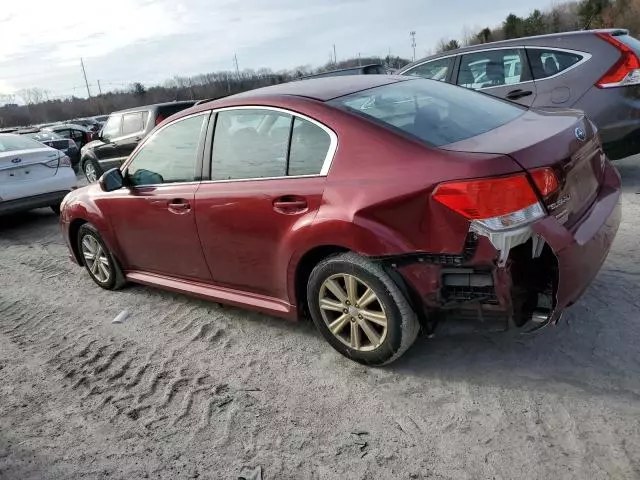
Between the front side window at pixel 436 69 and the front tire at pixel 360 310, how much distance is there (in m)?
4.66

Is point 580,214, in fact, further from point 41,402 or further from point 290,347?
point 41,402

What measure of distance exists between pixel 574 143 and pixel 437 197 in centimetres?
90

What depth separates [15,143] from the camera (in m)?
9.05

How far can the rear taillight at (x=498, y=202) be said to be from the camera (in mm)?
2578

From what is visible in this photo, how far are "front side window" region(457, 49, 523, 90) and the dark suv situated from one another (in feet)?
20.5

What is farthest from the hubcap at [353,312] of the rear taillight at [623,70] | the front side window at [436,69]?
the front side window at [436,69]

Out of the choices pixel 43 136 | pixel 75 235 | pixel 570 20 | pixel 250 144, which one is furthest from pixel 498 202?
pixel 570 20

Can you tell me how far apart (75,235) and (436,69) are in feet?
15.9

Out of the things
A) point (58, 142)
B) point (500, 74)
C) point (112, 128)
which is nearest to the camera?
point (500, 74)

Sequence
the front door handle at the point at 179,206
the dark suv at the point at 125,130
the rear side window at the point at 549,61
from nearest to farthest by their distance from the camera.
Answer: the front door handle at the point at 179,206
the rear side window at the point at 549,61
the dark suv at the point at 125,130

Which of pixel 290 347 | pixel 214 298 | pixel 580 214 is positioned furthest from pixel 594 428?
pixel 214 298

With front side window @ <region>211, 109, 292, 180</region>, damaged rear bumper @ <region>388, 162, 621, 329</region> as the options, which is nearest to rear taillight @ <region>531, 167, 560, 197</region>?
damaged rear bumper @ <region>388, 162, 621, 329</region>

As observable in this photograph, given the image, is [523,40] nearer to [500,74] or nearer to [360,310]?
[500,74]

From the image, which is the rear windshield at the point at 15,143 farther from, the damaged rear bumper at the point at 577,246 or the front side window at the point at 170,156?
the damaged rear bumper at the point at 577,246
